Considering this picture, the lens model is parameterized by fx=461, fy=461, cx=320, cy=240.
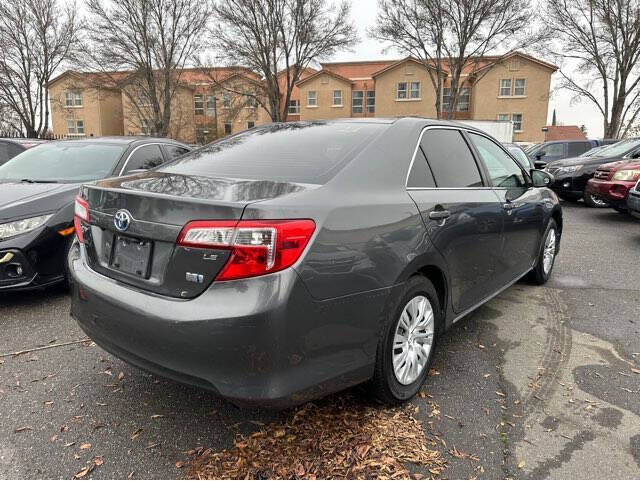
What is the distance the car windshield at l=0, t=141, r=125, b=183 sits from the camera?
15.3ft

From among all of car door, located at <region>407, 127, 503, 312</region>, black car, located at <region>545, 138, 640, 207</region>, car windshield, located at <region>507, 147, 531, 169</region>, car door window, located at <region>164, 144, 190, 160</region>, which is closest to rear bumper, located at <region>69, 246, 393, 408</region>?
car door, located at <region>407, 127, 503, 312</region>

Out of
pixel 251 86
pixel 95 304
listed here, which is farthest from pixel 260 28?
pixel 95 304

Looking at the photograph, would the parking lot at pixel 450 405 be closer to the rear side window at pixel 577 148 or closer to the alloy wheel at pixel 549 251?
the alloy wheel at pixel 549 251

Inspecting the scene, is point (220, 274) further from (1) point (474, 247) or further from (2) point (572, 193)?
(2) point (572, 193)

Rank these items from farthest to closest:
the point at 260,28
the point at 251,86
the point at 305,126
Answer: the point at 251,86 < the point at 260,28 < the point at 305,126

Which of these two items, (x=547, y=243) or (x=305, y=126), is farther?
(x=547, y=243)

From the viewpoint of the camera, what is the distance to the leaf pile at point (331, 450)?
2.08m

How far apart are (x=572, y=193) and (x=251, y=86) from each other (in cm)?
2494

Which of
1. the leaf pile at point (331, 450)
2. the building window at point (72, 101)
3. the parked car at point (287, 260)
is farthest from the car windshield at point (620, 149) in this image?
the building window at point (72, 101)

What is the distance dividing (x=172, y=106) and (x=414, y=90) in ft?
72.5

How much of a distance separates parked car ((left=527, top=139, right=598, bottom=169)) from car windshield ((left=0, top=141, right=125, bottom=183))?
581 inches

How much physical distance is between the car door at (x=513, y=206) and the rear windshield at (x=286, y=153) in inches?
49.9

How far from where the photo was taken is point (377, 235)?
222 centimetres

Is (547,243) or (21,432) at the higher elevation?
(547,243)
